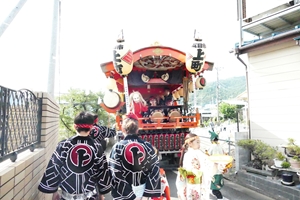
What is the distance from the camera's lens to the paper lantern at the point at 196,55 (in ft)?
23.0

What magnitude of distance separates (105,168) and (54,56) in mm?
4428

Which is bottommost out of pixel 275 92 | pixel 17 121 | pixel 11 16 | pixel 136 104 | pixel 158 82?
pixel 17 121

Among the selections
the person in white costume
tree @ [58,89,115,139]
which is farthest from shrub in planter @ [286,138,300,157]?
tree @ [58,89,115,139]

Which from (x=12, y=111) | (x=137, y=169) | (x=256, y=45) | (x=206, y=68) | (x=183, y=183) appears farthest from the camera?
(x=206, y=68)

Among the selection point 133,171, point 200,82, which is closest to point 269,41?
point 200,82

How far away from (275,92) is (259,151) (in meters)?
1.85

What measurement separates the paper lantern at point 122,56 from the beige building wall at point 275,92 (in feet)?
12.8

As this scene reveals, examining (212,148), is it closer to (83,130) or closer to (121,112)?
(83,130)

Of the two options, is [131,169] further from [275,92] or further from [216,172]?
[275,92]

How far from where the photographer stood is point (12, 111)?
2.47m

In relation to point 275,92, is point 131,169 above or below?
below

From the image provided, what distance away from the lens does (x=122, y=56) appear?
673cm

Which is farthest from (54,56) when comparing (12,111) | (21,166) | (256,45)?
(256,45)

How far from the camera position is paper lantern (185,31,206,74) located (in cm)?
701
